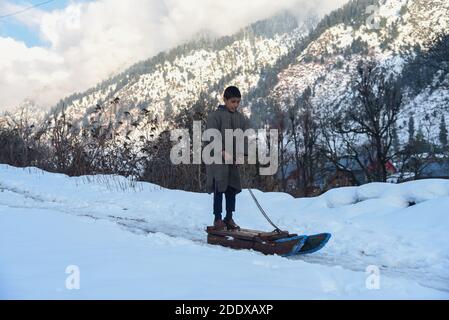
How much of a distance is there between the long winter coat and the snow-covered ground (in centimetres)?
82

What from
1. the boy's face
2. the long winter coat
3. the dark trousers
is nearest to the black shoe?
the dark trousers

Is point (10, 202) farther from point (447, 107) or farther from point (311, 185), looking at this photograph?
point (447, 107)

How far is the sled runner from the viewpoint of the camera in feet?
16.7

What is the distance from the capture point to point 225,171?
611 centimetres

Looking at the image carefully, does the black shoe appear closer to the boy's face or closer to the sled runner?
the sled runner

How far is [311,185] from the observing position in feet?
70.5

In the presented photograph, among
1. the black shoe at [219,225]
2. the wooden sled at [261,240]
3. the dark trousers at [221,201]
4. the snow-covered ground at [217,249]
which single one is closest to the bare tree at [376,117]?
the snow-covered ground at [217,249]

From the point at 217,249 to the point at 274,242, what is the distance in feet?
2.20

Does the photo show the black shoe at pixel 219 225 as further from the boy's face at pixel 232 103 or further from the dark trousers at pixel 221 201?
the boy's face at pixel 232 103

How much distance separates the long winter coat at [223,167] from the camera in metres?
6.09

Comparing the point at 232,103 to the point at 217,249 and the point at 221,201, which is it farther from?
the point at 217,249

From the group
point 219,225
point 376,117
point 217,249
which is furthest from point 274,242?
point 376,117

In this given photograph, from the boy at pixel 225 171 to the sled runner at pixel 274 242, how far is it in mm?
403
